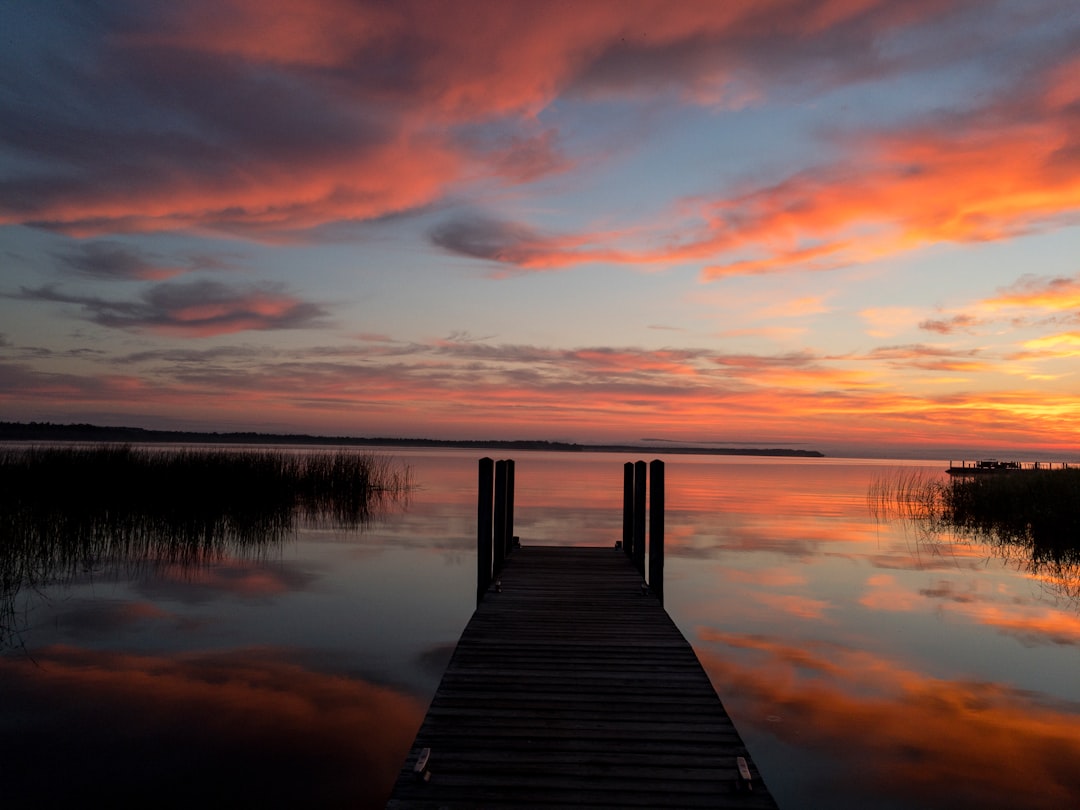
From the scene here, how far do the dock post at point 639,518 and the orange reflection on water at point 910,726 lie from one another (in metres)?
2.85

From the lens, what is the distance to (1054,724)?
24.8 feet

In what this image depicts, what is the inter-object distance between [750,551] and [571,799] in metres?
15.4

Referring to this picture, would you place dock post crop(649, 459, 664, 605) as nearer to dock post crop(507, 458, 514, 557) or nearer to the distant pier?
the distant pier

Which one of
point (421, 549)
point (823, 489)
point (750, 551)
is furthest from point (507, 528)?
point (823, 489)

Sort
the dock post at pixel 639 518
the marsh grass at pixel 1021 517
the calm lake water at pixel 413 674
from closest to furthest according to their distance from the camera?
the calm lake water at pixel 413 674, the dock post at pixel 639 518, the marsh grass at pixel 1021 517

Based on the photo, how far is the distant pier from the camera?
14.4 feet

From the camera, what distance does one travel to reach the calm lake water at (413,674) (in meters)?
6.22

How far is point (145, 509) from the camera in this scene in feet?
62.9

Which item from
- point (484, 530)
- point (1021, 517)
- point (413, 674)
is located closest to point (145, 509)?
point (484, 530)

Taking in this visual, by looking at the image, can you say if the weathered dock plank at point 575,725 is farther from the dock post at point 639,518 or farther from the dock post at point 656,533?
the dock post at point 639,518

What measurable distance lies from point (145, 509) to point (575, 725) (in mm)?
17072

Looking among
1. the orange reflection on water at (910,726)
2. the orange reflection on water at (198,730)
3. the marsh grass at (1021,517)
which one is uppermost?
the marsh grass at (1021,517)

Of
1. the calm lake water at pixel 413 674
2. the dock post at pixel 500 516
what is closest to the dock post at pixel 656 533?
the calm lake water at pixel 413 674

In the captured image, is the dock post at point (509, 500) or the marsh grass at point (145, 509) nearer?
the marsh grass at point (145, 509)
